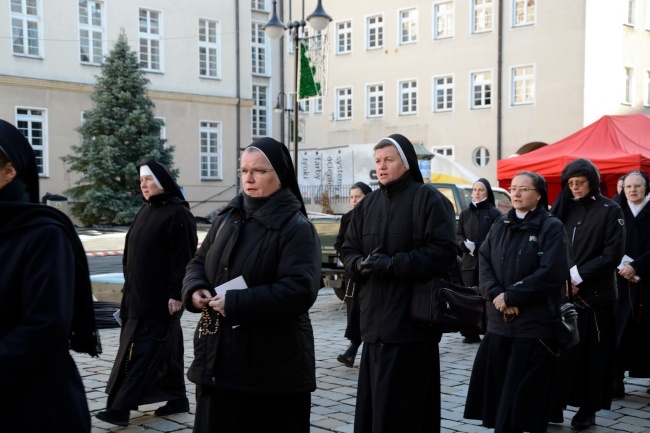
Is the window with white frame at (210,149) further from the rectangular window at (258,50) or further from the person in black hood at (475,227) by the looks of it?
the person in black hood at (475,227)

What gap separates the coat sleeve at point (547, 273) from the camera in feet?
18.2

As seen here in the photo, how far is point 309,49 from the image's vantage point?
18891mm

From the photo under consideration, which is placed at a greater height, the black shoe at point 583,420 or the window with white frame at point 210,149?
the window with white frame at point 210,149

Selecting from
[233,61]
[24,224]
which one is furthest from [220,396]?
[233,61]

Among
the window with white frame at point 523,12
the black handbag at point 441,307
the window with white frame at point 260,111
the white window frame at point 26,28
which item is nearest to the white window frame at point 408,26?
the window with white frame at point 523,12

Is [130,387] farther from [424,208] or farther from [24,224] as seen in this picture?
[24,224]

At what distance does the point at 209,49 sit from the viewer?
37.2 m

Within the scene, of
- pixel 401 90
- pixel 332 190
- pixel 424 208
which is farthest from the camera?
pixel 401 90

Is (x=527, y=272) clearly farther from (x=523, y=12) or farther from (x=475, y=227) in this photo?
(x=523, y=12)

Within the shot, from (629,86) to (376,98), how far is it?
38.5ft

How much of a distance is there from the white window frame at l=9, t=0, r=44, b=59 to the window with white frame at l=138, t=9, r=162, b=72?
15.2 ft

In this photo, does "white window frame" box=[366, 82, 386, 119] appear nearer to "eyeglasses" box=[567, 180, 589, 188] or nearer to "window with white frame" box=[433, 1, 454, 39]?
"window with white frame" box=[433, 1, 454, 39]

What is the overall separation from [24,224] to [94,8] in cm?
3277

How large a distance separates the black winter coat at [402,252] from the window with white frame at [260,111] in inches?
1488
